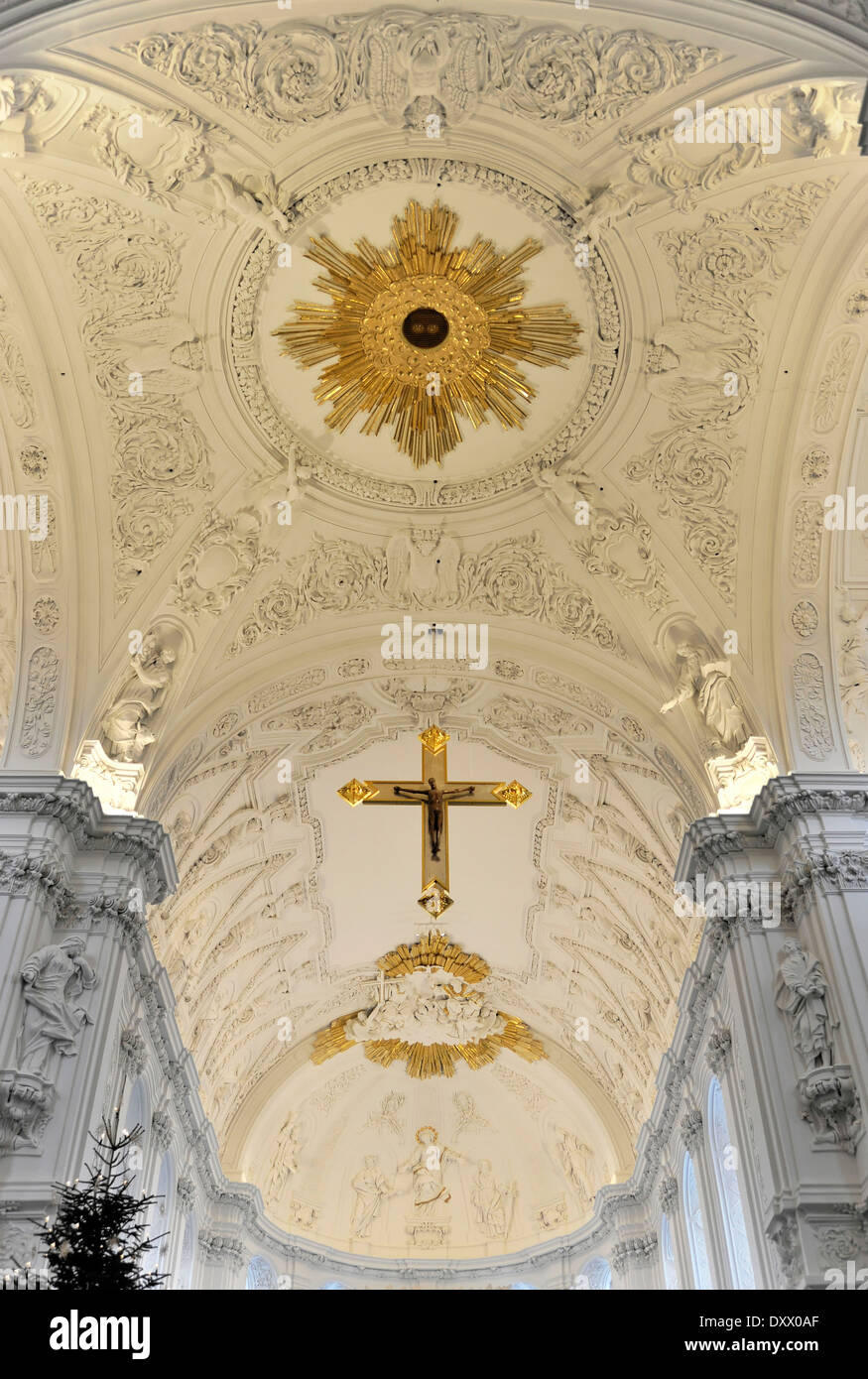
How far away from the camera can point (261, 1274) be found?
2352 cm

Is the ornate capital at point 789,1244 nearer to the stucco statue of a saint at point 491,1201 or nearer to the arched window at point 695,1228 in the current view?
the arched window at point 695,1228

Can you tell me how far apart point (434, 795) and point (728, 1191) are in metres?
7.09

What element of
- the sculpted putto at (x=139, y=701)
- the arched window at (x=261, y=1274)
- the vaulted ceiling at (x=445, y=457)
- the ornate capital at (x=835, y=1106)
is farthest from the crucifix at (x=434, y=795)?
the arched window at (x=261, y=1274)

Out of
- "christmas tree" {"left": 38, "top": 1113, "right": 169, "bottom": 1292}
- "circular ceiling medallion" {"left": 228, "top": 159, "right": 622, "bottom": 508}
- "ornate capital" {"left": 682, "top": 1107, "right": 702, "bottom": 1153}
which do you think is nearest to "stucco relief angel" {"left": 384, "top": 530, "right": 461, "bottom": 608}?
"circular ceiling medallion" {"left": 228, "top": 159, "right": 622, "bottom": 508}

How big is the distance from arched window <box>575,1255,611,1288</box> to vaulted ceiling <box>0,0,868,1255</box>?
5.49 m

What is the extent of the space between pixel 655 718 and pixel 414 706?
13.0ft

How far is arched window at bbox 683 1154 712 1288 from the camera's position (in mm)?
17312

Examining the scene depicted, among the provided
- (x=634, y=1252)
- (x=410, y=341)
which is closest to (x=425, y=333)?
(x=410, y=341)

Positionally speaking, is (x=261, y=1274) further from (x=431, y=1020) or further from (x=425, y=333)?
(x=425, y=333)

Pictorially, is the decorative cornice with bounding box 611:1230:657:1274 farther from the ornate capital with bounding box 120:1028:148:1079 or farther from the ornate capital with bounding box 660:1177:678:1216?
the ornate capital with bounding box 120:1028:148:1079

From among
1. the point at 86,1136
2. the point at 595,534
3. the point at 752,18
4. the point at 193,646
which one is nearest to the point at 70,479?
the point at 193,646

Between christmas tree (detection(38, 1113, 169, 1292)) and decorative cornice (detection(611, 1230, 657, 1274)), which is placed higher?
decorative cornice (detection(611, 1230, 657, 1274))

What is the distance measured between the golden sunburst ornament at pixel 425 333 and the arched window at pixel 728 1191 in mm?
9662

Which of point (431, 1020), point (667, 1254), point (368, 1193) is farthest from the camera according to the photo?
point (368, 1193)
